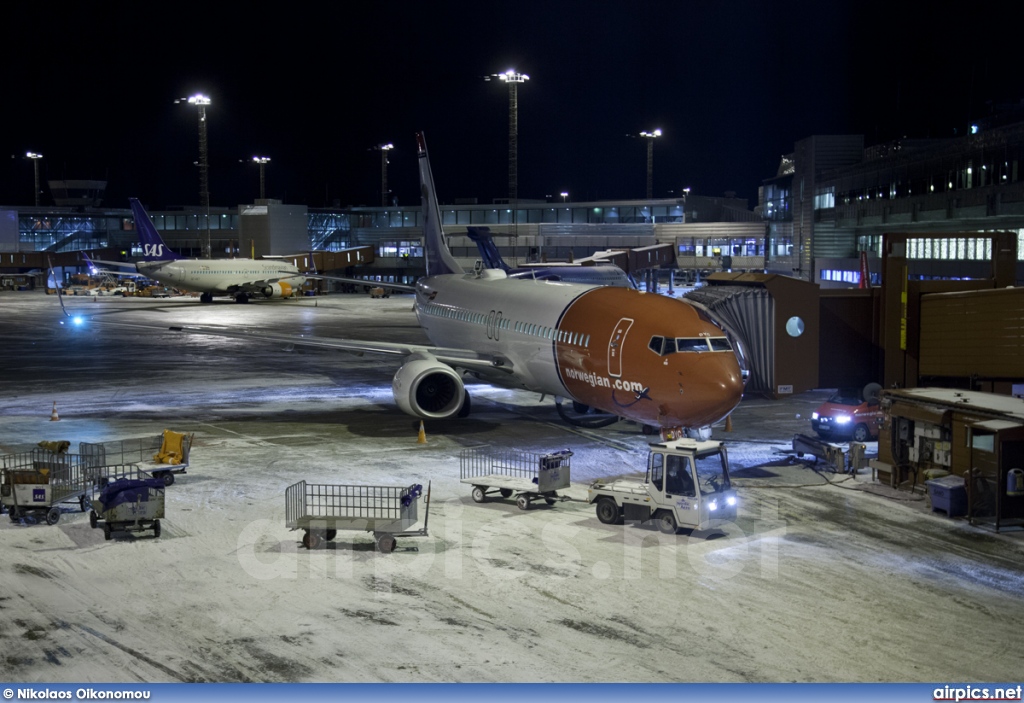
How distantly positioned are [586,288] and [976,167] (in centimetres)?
3880

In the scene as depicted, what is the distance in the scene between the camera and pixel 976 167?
58.8 m

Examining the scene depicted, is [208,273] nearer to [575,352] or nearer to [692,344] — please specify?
[575,352]

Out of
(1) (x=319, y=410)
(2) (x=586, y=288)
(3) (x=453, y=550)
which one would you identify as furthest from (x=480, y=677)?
(1) (x=319, y=410)

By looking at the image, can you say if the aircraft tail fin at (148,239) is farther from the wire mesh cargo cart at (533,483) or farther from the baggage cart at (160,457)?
the wire mesh cargo cart at (533,483)

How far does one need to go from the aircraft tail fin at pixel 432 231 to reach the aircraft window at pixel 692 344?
21.6m

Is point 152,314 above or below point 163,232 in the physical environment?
below

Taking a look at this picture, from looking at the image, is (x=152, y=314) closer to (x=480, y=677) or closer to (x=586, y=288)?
(x=586, y=288)

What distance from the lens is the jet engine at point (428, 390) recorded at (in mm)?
29688

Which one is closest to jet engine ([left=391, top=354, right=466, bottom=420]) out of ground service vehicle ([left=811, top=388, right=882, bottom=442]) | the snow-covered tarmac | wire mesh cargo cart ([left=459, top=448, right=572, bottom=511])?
the snow-covered tarmac

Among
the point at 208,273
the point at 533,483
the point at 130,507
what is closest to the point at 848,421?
the point at 533,483

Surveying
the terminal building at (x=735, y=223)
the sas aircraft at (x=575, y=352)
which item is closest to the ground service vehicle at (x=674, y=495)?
the sas aircraft at (x=575, y=352)

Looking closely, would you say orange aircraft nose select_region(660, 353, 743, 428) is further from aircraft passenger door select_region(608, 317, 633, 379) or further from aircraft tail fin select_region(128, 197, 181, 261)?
aircraft tail fin select_region(128, 197, 181, 261)
